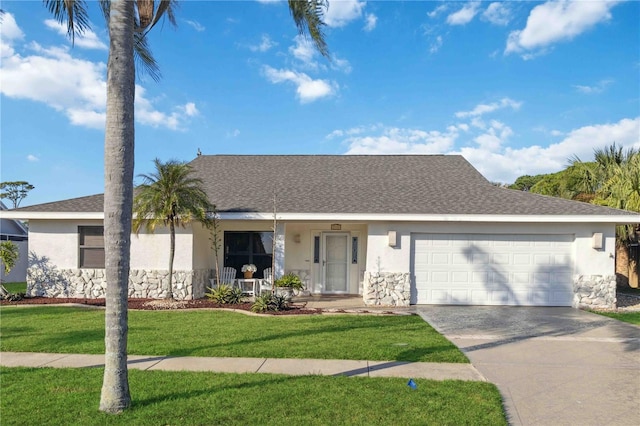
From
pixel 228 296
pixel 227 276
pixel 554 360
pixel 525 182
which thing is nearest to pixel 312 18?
pixel 554 360

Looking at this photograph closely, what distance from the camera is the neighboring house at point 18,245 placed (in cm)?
2086

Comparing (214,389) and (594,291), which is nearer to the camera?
(214,389)

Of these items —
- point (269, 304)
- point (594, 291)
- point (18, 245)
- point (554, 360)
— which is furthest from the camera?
point (18, 245)

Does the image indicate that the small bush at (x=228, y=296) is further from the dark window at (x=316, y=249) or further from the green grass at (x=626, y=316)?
the green grass at (x=626, y=316)

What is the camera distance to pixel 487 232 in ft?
41.9

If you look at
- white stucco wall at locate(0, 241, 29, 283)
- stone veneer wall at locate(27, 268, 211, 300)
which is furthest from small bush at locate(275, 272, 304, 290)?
white stucco wall at locate(0, 241, 29, 283)

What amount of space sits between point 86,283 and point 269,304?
6459 millimetres

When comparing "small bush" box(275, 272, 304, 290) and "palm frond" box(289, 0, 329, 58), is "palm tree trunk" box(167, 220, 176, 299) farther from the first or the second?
"palm frond" box(289, 0, 329, 58)

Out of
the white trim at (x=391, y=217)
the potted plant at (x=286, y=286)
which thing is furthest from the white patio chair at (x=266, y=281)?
the white trim at (x=391, y=217)

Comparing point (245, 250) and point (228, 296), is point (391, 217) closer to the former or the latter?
point (228, 296)

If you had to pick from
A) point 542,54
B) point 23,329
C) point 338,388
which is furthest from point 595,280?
point 23,329

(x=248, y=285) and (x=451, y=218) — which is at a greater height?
(x=451, y=218)

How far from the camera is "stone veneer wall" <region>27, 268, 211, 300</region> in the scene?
1317cm

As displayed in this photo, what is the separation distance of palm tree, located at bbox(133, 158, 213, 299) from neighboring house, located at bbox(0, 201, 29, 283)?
41.2ft
